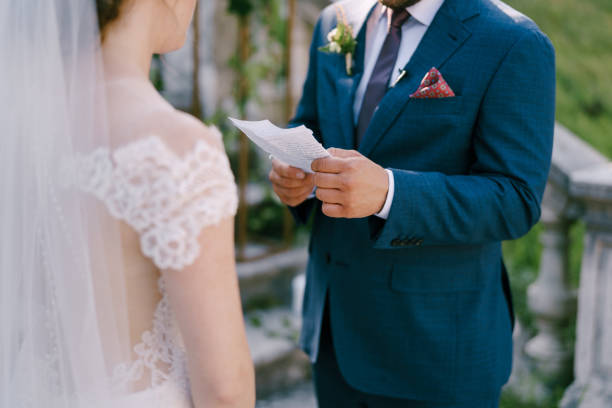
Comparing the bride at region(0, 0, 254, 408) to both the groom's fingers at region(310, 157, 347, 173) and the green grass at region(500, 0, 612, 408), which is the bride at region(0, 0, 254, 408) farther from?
the green grass at region(500, 0, 612, 408)

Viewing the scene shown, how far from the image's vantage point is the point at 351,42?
1895 mm

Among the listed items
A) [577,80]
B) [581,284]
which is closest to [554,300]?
[581,284]

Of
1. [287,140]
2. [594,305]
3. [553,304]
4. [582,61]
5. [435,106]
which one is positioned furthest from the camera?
[582,61]

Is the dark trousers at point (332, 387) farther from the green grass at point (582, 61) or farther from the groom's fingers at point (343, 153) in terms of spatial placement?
the green grass at point (582, 61)

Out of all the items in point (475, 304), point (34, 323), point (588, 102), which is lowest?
point (588, 102)

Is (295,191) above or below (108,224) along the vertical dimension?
below

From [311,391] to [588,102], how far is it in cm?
377

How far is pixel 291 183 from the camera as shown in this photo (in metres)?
1.80

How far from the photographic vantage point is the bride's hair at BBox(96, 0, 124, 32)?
Answer: 1.12 metres

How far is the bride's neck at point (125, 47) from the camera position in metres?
1.15

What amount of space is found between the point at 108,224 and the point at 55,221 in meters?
0.13

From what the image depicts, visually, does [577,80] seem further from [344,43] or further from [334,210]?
[334,210]

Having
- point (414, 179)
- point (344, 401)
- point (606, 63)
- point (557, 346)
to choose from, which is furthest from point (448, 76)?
point (606, 63)

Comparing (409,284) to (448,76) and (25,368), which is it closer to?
(448,76)
